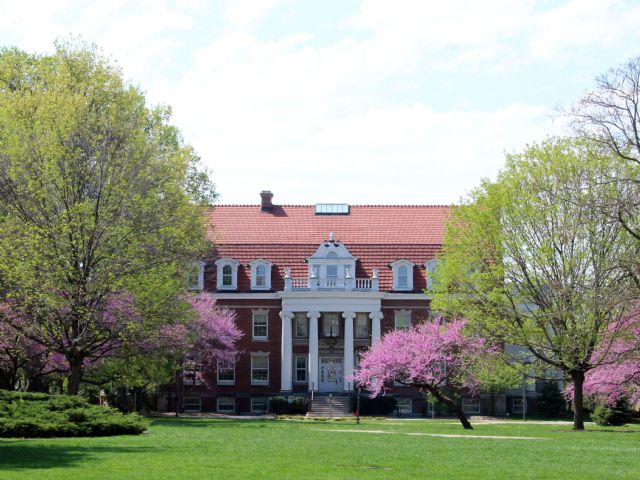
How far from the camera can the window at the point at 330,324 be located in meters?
67.0

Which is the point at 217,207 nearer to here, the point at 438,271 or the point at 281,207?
the point at 281,207

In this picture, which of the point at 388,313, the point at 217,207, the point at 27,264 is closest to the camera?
the point at 27,264

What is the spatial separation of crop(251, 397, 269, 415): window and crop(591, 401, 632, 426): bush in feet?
75.9

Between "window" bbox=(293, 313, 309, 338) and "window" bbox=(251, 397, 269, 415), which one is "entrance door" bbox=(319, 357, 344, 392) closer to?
"window" bbox=(293, 313, 309, 338)

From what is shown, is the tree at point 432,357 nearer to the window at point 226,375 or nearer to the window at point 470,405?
the window at point 470,405

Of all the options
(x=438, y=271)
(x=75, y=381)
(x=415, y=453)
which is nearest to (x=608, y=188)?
(x=438, y=271)

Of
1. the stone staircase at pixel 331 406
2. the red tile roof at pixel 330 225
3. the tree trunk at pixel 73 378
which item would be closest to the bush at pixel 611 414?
the stone staircase at pixel 331 406

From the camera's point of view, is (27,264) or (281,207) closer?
(27,264)

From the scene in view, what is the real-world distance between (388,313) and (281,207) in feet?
37.9

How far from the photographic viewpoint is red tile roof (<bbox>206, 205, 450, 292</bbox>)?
67.0 m

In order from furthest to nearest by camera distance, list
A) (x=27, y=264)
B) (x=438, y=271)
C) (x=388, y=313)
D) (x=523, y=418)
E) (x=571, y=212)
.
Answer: (x=388, y=313) → (x=523, y=418) → (x=438, y=271) → (x=571, y=212) → (x=27, y=264)

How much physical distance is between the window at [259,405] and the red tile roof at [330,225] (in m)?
10.3

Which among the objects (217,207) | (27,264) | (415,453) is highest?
(217,207)

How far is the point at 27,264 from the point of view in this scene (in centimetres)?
3250
